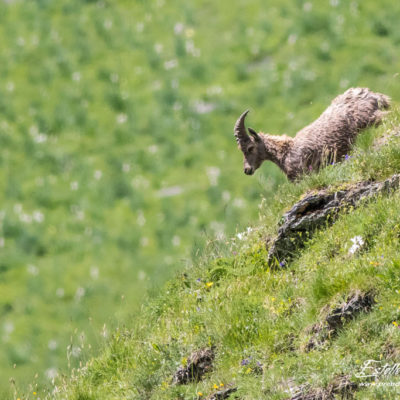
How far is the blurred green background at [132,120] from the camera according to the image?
32.1m

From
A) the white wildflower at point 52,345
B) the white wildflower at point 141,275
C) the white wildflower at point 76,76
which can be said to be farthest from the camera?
the white wildflower at point 76,76

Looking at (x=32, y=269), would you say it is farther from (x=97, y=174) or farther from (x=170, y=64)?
(x=170, y=64)

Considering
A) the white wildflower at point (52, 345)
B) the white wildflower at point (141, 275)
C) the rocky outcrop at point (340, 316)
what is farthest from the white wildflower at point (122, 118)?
the rocky outcrop at point (340, 316)

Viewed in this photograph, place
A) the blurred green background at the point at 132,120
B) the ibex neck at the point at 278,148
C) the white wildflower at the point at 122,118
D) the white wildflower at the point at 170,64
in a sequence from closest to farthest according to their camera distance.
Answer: the ibex neck at the point at 278,148 < the blurred green background at the point at 132,120 < the white wildflower at the point at 122,118 < the white wildflower at the point at 170,64

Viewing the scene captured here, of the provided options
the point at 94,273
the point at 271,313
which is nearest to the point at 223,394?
the point at 271,313

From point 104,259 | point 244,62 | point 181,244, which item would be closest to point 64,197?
point 104,259

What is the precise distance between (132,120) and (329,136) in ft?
89.3

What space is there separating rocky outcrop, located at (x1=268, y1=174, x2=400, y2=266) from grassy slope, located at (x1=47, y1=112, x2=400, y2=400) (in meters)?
0.20

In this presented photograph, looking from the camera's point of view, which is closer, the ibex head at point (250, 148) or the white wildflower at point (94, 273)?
the ibex head at point (250, 148)

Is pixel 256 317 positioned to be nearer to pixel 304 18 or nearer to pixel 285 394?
pixel 285 394

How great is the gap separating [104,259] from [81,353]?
68.5ft

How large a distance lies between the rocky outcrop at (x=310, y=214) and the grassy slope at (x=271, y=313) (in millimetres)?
204

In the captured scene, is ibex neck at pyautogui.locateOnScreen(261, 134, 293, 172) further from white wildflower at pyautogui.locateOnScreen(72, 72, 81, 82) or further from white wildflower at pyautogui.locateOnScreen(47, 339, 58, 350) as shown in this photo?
white wildflower at pyautogui.locateOnScreen(72, 72, 81, 82)

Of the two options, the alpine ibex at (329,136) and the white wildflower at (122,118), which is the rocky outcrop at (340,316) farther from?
the white wildflower at (122,118)
